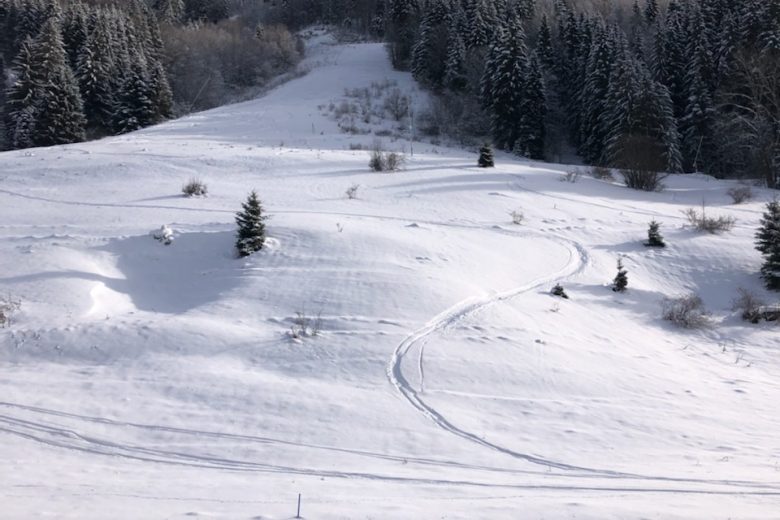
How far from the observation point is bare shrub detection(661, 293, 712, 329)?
11492mm

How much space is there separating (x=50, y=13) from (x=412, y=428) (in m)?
62.0

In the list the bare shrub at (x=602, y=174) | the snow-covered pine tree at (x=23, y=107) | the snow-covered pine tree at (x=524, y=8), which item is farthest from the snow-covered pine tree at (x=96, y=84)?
the snow-covered pine tree at (x=524, y=8)

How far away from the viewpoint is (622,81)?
1387 inches

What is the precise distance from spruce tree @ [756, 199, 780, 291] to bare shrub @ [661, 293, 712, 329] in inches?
99.3

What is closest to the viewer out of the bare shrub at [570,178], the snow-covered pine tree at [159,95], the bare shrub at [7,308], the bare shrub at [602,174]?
the bare shrub at [7,308]

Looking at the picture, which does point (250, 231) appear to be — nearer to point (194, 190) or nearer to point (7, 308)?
point (7, 308)

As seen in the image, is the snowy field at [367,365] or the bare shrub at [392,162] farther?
the bare shrub at [392,162]

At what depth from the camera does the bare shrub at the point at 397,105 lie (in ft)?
145

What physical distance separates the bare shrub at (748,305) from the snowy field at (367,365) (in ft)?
0.94

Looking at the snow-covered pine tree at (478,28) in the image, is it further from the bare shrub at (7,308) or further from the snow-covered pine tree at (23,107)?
the bare shrub at (7,308)

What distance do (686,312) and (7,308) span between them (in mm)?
13052

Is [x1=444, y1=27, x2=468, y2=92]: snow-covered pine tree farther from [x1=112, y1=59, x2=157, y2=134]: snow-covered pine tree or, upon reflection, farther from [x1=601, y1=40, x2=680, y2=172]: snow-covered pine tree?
[x1=112, y1=59, x2=157, y2=134]: snow-covered pine tree

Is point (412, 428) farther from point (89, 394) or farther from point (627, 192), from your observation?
point (627, 192)

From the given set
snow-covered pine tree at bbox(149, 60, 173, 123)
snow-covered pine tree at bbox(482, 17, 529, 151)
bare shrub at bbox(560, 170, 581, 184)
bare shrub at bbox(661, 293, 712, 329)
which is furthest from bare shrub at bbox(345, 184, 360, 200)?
snow-covered pine tree at bbox(149, 60, 173, 123)
